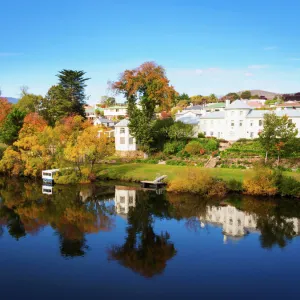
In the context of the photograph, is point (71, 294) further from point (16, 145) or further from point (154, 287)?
point (16, 145)

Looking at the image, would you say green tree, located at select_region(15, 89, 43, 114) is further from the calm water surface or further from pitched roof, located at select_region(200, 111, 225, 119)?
the calm water surface

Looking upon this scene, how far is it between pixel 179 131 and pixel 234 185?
20591 millimetres

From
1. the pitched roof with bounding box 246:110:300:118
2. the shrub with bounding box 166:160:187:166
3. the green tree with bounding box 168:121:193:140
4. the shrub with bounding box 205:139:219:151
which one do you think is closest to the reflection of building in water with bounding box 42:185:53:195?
the shrub with bounding box 166:160:187:166

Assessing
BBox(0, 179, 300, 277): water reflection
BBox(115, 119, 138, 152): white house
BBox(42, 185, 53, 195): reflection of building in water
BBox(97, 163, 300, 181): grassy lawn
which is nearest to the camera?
BBox(0, 179, 300, 277): water reflection

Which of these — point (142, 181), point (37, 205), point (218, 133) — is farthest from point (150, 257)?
point (218, 133)

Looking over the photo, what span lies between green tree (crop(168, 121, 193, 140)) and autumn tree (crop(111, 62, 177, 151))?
3367 millimetres

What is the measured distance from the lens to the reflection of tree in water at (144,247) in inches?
864

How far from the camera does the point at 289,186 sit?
35812 millimetres

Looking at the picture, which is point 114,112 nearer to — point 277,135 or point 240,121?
point 240,121

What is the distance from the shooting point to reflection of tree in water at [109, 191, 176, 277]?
21953mm

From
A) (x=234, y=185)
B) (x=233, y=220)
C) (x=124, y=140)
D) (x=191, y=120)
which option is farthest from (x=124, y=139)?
(x=233, y=220)

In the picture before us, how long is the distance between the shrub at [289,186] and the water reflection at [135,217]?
1.16 meters

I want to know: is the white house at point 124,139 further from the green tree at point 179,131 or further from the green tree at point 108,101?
the green tree at point 108,101

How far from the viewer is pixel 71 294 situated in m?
18.5
